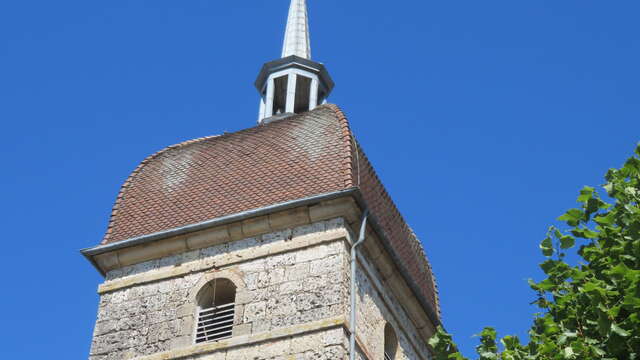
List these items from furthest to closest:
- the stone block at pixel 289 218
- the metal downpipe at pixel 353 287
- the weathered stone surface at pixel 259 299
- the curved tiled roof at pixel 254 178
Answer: the curved tiled roof at pixel 254 178 → the stone block at pixel 289 218 → the weathered stone surface at pixel 259 299 → the metal downpipe at pixel 353 287

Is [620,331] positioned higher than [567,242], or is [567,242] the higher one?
[567,242]

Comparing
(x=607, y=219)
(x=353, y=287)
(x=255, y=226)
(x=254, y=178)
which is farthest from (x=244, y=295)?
(x=607, y=219)

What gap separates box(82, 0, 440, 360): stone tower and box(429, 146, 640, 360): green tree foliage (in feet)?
11.7

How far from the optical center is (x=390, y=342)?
16000 millimetres

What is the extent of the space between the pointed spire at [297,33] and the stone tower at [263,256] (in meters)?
3.66

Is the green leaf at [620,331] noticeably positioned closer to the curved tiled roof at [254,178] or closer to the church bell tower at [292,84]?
the curved tiled roof at [254,178]

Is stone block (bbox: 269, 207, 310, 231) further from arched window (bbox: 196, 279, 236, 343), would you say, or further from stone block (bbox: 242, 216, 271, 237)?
arched window (bbox: 196, 279, 236, 343)

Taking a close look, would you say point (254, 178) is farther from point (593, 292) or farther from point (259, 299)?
point (593, 292)

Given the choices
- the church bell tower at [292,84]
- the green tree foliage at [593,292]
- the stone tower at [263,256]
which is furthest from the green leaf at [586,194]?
the church bell tower at [292,84]

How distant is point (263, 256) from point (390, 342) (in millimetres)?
2063

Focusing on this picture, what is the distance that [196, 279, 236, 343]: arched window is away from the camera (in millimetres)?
14945

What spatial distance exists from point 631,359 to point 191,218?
751 cm

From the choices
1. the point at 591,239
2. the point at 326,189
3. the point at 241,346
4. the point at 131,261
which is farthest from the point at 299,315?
the point at 591,239

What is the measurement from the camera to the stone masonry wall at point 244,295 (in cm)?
1446
